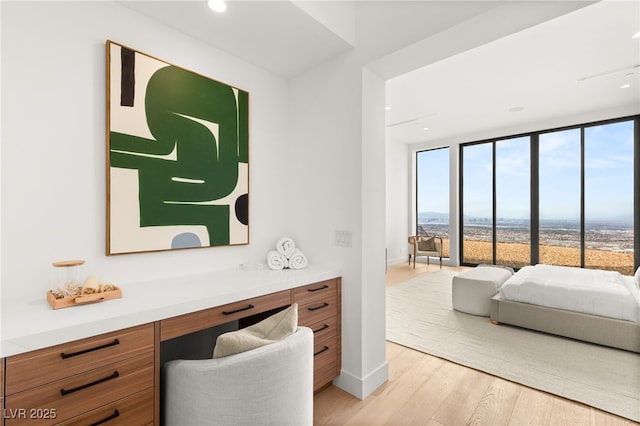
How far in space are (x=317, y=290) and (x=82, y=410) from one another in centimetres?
127

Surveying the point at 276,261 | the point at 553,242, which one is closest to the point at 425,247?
the point at 553,242

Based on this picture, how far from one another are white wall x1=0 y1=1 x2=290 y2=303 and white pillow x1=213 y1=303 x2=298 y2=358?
3.02ft

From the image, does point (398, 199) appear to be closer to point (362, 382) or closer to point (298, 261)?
point (298, 261)

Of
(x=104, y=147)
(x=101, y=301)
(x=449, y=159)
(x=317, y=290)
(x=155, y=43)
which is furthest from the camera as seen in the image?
(x=449, y=159)

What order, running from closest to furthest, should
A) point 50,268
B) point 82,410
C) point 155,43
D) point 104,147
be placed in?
point 82,410 < point 50,268 < point 104,147 < point 155,43

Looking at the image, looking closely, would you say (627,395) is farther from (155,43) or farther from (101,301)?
(155,43)

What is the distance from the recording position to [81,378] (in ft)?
3.68

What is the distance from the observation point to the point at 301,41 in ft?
6.93

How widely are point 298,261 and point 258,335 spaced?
0.96 meters

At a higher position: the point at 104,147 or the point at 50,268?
the point at 104,147

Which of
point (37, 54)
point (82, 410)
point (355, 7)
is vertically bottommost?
point (82, 410)

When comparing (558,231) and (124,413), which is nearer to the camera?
(124,413)

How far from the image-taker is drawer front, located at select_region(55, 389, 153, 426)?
1.14m

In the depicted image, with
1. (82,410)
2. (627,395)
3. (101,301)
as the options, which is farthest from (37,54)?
(627,395)
